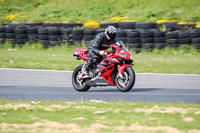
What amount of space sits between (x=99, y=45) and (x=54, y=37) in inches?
358

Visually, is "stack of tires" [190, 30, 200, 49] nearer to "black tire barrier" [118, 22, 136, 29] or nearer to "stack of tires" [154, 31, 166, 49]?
"stack of tires" [154, 31, 166, 49]

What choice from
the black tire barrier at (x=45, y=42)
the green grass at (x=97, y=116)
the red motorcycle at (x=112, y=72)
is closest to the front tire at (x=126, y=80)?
the red motorcycle at (x=112, y=72)

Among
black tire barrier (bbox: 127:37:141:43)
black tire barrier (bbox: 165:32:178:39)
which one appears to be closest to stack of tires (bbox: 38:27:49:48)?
black tire barrier (bbox: 127:37:141:43)

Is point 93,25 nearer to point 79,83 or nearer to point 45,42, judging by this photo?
point 45,42

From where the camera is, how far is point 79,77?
9.98 meters

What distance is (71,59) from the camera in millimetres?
16297

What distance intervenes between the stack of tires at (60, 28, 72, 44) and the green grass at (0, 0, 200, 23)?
14.4 ft

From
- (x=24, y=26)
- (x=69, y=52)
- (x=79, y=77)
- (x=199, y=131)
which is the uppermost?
(x=24, y=26)

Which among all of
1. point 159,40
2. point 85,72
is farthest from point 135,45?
point 85,72

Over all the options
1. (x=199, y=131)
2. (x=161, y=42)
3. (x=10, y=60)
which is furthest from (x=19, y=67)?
(x=199, y=131)

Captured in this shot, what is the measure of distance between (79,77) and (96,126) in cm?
423

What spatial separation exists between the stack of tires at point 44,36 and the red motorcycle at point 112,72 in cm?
854

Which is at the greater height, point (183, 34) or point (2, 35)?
point (2, 35)

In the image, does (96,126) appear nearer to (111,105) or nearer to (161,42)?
(111,105)
